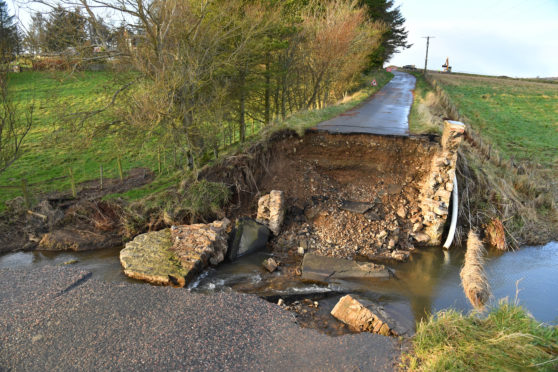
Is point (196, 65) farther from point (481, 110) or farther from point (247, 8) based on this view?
point (481, 110)

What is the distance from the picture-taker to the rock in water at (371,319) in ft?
24.1

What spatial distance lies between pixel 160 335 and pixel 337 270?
481 centimetres

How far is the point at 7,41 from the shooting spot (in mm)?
11445

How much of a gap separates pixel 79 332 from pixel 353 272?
6.43 meters

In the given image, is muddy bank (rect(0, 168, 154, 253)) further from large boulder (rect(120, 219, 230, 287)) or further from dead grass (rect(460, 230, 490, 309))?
dead grass (rect(460, 230, 490, 309))

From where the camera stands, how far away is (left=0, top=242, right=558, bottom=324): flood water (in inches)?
342

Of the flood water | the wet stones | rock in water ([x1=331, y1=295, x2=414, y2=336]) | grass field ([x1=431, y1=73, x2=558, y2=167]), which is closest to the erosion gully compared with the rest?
the flood water

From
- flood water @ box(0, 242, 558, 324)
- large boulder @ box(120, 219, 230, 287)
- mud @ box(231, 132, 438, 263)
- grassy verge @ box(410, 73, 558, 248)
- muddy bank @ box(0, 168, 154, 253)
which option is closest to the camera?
flood water @ box(0, 242, 558, 324)

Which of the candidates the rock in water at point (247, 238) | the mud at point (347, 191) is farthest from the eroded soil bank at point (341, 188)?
the rock in water at point (247, 238)

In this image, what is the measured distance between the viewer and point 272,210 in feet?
38.3

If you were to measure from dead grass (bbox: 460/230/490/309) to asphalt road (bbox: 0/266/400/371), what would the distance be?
2947 mm

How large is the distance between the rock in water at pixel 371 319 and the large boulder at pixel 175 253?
3.84 m

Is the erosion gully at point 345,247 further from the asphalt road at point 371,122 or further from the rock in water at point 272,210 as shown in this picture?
the asphalt road at point 371,122

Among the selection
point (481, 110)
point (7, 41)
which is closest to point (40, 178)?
point (7, 41)
